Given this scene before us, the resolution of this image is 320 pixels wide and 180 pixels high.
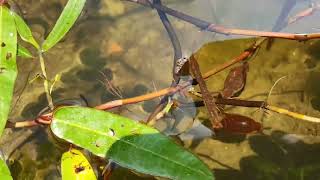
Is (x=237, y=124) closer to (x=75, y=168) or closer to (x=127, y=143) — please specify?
(x=127, y=143)

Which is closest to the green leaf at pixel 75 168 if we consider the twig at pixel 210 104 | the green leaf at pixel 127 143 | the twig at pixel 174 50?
the green leaf at pixel 127 143

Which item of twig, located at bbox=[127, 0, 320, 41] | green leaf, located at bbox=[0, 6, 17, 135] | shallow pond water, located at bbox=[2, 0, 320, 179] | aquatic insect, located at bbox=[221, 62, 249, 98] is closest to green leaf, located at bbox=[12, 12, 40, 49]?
green leaf, located at bbox=[0, 6, 17, 135]

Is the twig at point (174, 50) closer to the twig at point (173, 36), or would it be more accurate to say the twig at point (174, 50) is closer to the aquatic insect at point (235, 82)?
the twig at point (173, 36)

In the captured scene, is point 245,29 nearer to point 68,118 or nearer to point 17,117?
point 68,118

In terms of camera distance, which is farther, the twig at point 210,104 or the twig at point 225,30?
the twig at point 225,30

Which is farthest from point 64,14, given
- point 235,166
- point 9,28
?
point 235,166

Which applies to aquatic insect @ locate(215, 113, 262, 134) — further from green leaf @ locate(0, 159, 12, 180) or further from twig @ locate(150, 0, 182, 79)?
green leaf @ locate(0, 159, 12, 180)
